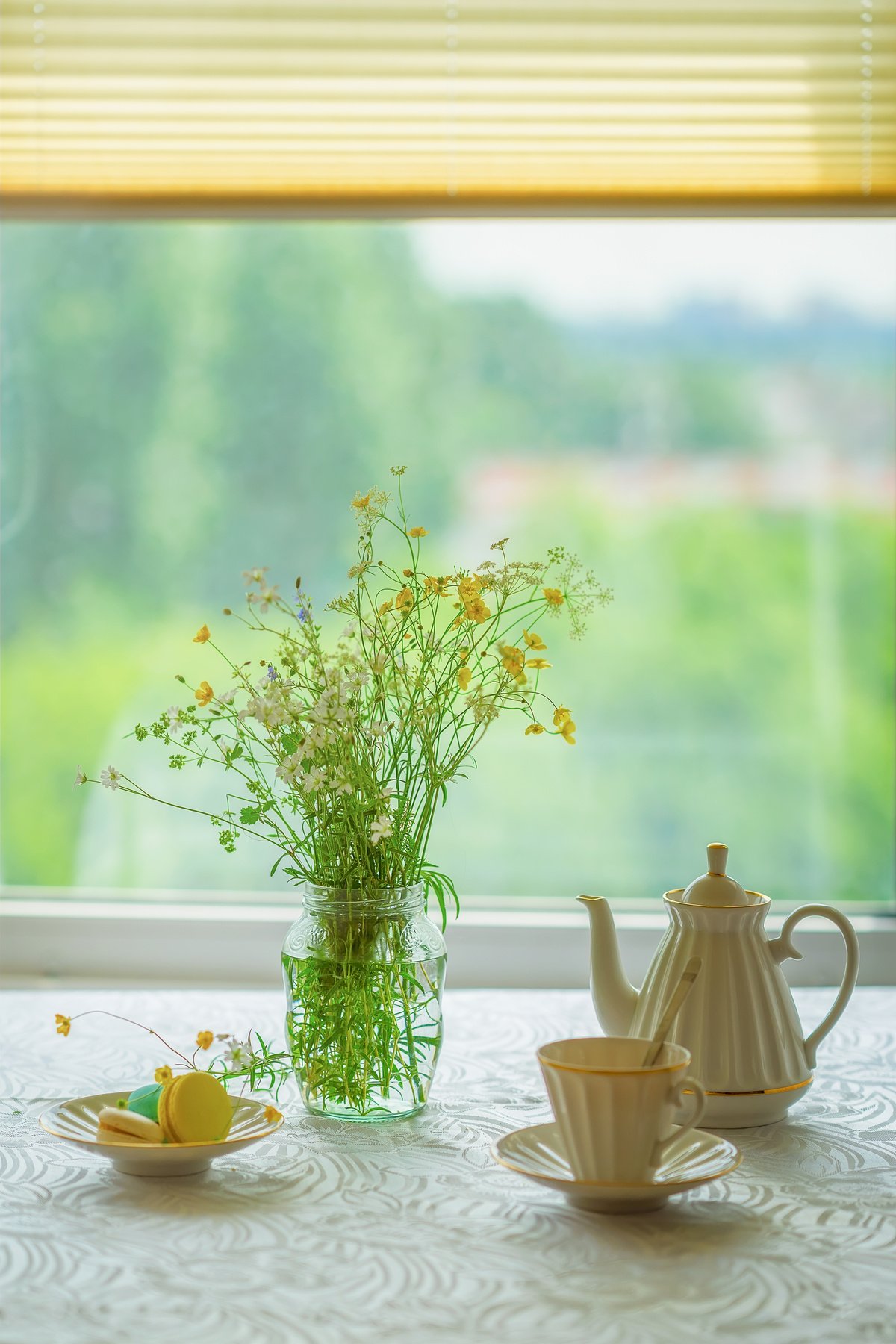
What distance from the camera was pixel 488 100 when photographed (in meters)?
1.61

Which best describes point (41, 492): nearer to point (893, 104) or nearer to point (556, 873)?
point (556, 873)

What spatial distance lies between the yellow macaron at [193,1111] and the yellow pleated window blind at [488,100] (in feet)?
3.71

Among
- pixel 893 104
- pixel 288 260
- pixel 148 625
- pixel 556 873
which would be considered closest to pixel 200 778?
pixel 148 625

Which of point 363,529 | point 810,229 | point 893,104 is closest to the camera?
point 363,529

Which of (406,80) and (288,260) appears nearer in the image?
(406,80)

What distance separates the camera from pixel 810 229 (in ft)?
6.12

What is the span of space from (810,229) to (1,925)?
1491 mm

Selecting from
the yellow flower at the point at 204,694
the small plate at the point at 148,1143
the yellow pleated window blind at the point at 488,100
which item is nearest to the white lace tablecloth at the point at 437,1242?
the small plate at the point at 148,1143

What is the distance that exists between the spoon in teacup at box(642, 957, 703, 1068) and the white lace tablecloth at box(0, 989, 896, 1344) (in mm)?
99

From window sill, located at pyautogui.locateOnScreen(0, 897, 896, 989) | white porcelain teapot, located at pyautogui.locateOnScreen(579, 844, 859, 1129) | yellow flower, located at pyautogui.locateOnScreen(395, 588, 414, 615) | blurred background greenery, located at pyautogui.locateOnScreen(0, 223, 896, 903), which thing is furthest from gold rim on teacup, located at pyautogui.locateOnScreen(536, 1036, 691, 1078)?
blurred background greenery, located at pyautogui.locateOnScreen(0, 223, 896, 903)

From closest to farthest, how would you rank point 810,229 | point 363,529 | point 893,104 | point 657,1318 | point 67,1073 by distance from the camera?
point 657,1318 < point 363,529 < point 67,1073 < point 893,104 < point 810,229

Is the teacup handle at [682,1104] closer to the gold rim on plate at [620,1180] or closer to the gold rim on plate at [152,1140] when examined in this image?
the gold rim on plate at [620,1180]

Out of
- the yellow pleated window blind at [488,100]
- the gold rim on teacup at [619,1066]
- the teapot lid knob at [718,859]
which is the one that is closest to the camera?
the gold rim on teacup at [619,1066]

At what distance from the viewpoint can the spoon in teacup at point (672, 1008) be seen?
867 millimetres
